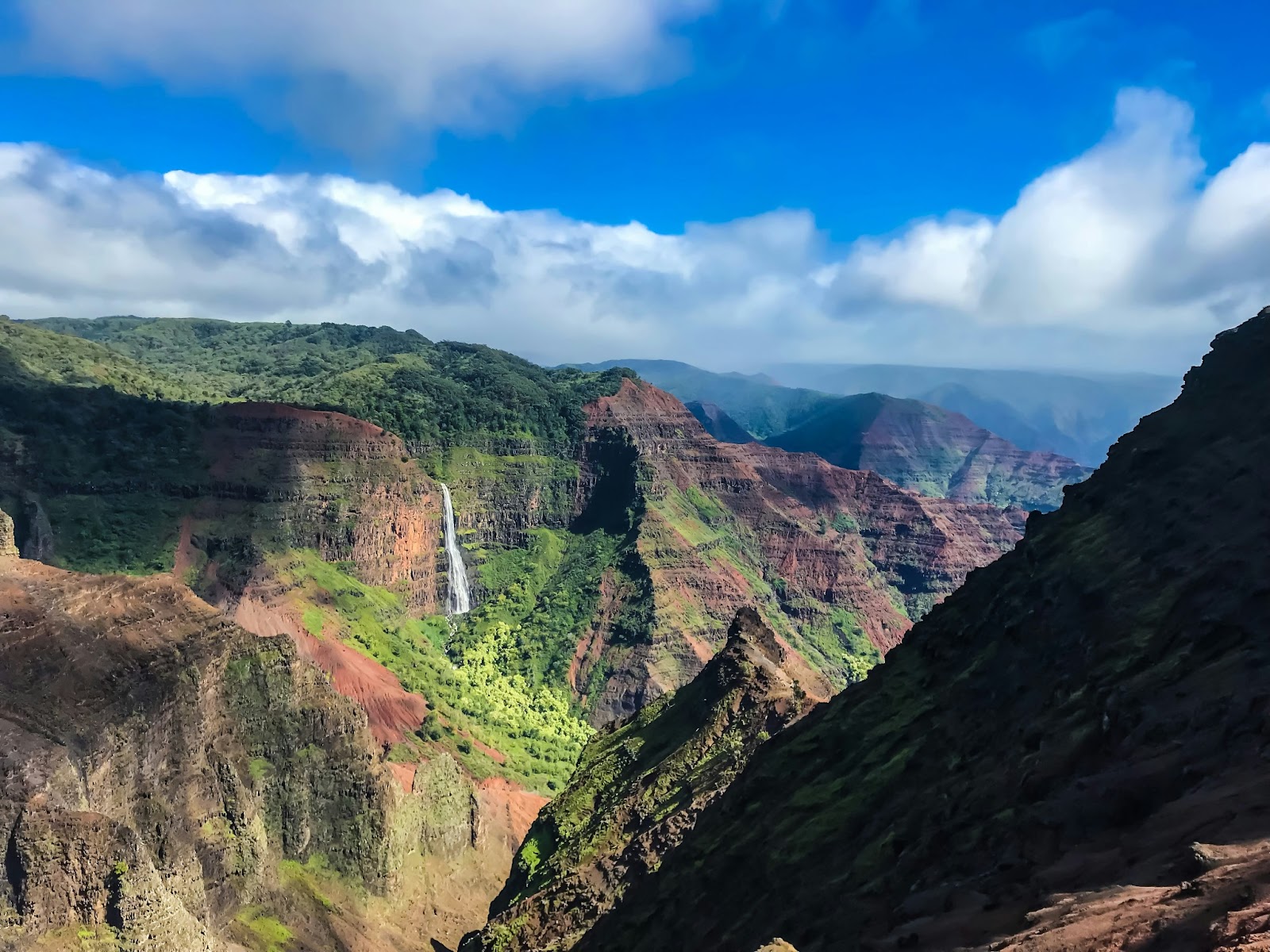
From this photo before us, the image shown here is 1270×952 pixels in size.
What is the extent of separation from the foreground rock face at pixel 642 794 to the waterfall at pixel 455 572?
85.3 meters

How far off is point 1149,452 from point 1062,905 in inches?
1155

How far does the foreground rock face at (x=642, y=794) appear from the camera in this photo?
5806cm

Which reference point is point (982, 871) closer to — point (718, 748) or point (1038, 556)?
point (1038, 556)

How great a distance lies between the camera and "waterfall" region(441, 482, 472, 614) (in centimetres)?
16800

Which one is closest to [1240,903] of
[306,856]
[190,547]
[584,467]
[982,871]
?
[982,871]

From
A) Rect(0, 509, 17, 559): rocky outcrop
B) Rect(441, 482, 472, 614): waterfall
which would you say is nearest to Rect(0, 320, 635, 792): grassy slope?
Rect(441, 482, 472, 614): waterfall

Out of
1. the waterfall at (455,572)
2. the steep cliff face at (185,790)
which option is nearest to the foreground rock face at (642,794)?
the steep cliff face at (185,790)

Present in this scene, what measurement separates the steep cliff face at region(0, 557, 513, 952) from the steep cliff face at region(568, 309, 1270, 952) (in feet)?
89.6

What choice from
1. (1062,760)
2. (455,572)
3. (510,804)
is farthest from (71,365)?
(1062,760)

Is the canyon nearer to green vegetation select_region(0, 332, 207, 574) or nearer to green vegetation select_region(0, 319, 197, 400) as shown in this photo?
green vegetation select_region(0, 332, 207, 574)

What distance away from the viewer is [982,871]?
1047 inches

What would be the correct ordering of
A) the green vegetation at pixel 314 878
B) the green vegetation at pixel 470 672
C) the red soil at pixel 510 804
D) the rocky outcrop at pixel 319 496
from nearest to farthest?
the green vegetation at pixel 314 878, the red soil at pixel 510 804, the green vegetation at pixel 470 672, the rocky outcrop at pixel 319 496

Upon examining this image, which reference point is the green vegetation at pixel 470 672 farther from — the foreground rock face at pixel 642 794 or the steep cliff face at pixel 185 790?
the foreground rock face at pixel 642 794

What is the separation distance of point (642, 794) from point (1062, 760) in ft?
136
